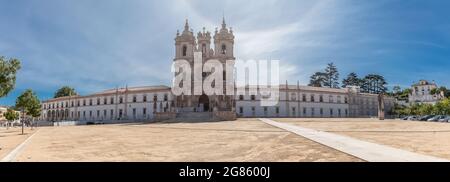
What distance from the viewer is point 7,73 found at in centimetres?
1441

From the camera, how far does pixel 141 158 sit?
32.2 ft

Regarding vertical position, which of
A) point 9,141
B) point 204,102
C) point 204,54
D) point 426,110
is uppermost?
point 204,54

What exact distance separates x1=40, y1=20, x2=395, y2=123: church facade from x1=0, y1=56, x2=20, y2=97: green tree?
32.5 m

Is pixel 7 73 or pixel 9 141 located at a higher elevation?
pixel 7 73

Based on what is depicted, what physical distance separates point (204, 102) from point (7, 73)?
141ft

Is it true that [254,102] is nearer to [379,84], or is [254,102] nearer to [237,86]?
[237,86]

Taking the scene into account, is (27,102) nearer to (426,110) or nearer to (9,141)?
(9,141)

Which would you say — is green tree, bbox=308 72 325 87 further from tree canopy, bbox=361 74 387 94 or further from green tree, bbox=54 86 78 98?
green tree, bbox=54 86 78 98

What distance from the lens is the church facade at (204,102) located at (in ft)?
183

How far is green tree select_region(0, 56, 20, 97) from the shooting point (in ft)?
46.5

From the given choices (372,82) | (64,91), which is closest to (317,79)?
(372,82)
